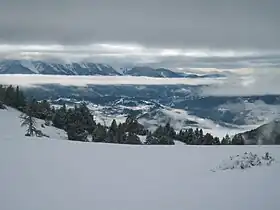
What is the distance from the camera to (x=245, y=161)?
684 cm

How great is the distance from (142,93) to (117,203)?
42.1 metres

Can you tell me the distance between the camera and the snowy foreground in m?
4.93

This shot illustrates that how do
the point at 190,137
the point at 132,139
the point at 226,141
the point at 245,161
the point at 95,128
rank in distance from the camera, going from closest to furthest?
the point at 245,161 < the point at 226,141 < the point at 132,139 < the point at 190,137 < the point at 95,128

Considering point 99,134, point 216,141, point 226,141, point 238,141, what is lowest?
point 99,134

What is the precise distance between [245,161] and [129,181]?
2.29m

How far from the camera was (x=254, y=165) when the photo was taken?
672cm

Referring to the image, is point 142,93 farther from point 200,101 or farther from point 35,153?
point 35,153

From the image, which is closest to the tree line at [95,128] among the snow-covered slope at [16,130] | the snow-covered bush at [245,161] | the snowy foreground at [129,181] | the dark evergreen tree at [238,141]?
the snow-covered slope at [16,130]

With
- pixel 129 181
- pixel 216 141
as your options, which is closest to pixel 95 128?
pixel 216 141

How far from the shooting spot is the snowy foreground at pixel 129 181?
4930 mm

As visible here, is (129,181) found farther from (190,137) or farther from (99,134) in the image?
(99,134)

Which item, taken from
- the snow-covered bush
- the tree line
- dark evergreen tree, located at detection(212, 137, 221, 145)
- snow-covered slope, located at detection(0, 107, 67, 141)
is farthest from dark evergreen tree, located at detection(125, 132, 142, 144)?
the snow-covered bush

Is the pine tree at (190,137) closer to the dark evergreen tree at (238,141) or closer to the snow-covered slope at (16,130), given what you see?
the dark evergreen tree at (238,141)

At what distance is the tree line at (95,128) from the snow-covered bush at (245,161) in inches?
387
